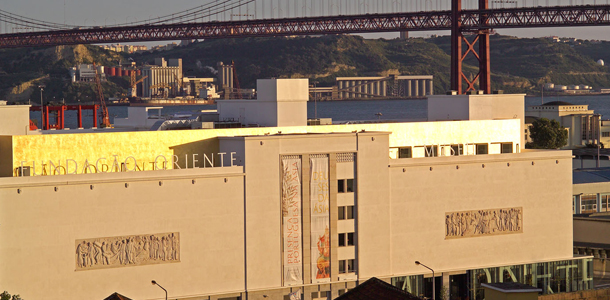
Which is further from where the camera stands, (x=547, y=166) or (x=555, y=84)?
(x=555, y=84)

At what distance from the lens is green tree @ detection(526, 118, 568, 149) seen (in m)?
74.5

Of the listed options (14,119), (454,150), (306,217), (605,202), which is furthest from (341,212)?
(605,202)

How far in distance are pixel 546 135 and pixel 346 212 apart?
50013mm

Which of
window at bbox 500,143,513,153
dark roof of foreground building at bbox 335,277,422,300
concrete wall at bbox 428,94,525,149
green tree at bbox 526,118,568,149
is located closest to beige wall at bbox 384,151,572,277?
window at bbox 500,143,513,153

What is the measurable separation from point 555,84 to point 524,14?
123 m

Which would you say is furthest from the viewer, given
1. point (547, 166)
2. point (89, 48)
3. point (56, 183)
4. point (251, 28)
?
point (89, 48)

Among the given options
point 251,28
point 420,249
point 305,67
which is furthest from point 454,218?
point 305,67

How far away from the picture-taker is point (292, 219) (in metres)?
27.0

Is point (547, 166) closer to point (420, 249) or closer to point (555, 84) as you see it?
point (420, 249)

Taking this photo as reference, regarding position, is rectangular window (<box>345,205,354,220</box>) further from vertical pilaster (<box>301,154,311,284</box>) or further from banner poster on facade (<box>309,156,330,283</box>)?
vertical pilaster (<box>301,154,311,284</box>)

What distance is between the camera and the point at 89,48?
17788 cm

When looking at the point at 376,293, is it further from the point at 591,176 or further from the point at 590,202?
the point at 591,176

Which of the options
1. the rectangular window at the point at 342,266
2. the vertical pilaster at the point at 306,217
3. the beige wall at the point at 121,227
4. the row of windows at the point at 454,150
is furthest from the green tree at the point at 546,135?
the beige wall at the point at 121,227

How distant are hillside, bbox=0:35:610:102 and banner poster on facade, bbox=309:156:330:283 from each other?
122 meters
